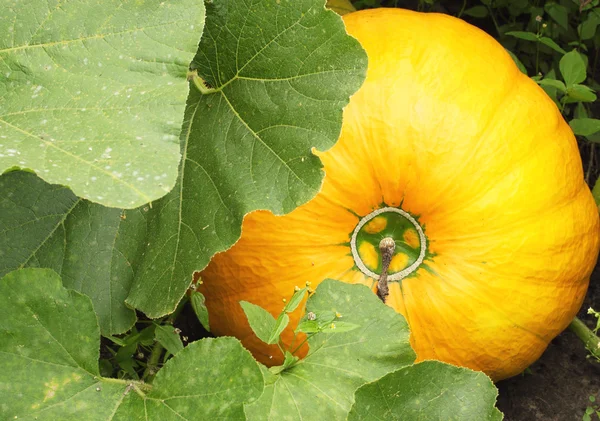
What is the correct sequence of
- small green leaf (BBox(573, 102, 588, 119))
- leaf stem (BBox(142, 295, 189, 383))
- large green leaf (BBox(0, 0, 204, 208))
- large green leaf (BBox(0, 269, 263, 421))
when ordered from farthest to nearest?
1. small green leaf (BBox(573, 102, 588, 119))
2. leaf stem (BBox(142, 295, 189, 383))
3. large green leaf (BBox(0, 269, 263, 421))
4. large green leaf (BBox(0, 0, 204, 208))

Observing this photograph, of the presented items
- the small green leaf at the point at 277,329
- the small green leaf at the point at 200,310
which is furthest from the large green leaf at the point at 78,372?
the small green leaf at the point at 200,310

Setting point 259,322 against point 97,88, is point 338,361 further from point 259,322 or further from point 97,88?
point 97,88

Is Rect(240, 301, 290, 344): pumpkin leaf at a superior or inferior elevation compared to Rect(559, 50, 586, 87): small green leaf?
inferior

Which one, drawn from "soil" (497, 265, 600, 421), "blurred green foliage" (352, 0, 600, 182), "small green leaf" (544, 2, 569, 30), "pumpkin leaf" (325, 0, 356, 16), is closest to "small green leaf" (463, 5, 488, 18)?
"blurred green foliage" (352, 0, 600, 182)

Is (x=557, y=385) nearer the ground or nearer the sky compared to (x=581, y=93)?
nearer the ground

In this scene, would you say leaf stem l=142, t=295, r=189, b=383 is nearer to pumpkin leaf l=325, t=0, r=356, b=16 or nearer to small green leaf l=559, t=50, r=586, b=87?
pumpkin leaf l=325, t=0, r=356, b=16

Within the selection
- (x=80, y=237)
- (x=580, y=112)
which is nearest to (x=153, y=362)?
(x=80, y=237)

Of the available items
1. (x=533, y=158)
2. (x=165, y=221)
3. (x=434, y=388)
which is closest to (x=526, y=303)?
(x=533, y=158)

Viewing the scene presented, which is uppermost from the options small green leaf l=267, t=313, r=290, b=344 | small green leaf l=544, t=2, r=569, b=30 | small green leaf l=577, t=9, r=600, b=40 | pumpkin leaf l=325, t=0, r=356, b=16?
pumpkin leaf l=325, t=0, r=356, b=16
